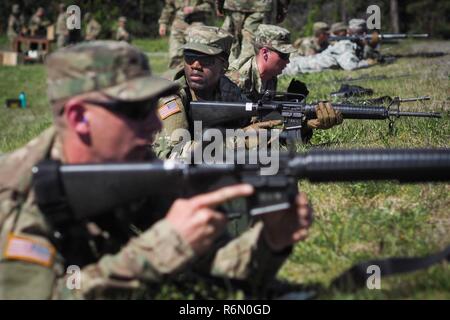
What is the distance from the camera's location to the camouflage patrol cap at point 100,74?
8.71 ft

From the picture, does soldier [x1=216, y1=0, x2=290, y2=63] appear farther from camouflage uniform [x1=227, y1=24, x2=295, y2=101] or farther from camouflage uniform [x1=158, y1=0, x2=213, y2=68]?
camouflage uniform [x1=227, y1=24, x2=295, y2=101]

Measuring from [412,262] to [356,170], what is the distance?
0.53 meters

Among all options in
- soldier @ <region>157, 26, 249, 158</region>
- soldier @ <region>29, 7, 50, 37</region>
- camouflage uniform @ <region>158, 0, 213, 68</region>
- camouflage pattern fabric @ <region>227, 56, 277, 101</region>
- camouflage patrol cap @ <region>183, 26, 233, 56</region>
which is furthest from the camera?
soldier @ <region>29, 7, 50, 37</region>

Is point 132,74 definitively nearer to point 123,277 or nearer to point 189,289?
point 123,277

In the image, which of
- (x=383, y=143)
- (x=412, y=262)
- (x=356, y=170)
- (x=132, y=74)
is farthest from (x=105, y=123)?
(x=383, y=143)

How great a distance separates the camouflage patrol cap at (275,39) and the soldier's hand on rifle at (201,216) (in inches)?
200

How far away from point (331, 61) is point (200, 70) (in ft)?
36.7

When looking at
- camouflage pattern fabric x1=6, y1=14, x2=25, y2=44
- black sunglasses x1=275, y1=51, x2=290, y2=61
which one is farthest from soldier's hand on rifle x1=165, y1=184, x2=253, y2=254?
camouflage pattern fabric x1=6, y1=14, x2=25, y2=44

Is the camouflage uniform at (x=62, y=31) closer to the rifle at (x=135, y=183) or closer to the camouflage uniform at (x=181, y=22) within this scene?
the camouflage uniform at (x=181, y=22)

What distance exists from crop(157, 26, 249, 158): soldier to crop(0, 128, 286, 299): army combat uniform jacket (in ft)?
6.86

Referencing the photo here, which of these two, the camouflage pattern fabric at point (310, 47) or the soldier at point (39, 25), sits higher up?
the soldier at point (39, 25)

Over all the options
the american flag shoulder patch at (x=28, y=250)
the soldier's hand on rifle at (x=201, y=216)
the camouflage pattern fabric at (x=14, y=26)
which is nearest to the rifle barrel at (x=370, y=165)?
the soldier's hand on rifle at (x=201, y=216)

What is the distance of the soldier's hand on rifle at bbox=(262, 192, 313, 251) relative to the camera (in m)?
2.68

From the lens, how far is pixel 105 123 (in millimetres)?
2641
